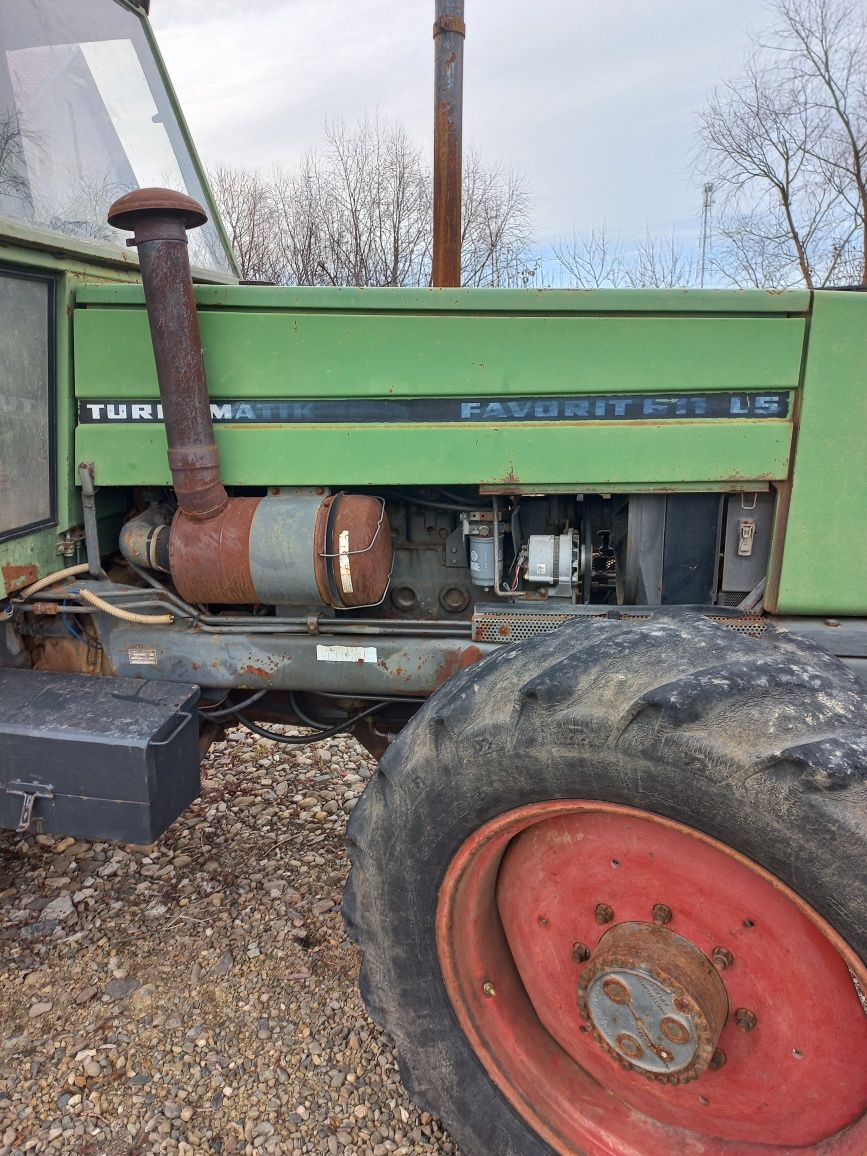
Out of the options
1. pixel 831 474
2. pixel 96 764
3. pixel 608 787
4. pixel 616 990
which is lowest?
pixel 616 990

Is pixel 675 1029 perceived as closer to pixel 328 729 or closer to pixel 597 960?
pixel 597 960

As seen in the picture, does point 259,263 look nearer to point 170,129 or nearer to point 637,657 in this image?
point 170,129

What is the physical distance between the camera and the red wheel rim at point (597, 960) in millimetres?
1458

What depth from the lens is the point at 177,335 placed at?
1.98 m

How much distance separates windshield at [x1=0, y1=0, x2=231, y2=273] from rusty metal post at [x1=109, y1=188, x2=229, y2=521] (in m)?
0.44

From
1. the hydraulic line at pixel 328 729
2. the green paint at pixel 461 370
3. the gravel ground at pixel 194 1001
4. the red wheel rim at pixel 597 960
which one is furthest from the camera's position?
the hydraulic line at pixel 328 729

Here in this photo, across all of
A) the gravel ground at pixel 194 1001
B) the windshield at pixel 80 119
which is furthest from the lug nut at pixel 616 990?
the windshield at pixel 80 119

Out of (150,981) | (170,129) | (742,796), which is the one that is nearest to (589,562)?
(742,796)

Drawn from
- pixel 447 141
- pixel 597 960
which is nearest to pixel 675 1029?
pixel 597 960

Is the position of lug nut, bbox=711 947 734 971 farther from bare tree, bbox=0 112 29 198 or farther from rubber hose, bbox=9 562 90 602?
bare tree, bbox=0 112 29 198

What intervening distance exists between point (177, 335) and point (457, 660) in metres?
1.08

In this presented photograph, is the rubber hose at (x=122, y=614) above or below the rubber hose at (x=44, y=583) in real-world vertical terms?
below

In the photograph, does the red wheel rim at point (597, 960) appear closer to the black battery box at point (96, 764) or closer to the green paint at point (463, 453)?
the black battery box at point (96, 764)

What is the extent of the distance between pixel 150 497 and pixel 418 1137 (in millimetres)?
1812
